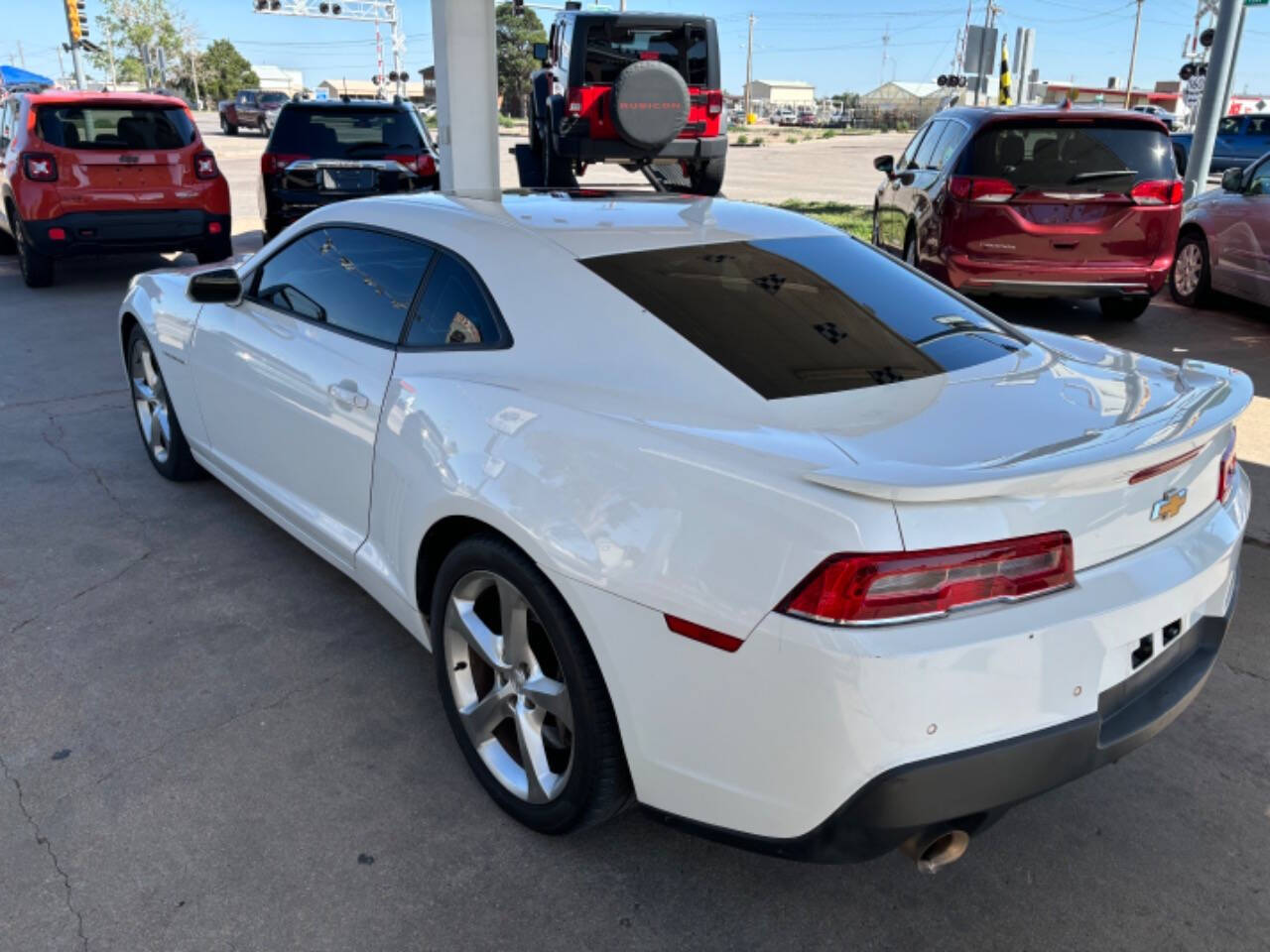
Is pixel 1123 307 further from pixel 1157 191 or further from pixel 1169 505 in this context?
pixel 1169 505

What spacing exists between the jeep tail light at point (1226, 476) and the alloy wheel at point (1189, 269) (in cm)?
740

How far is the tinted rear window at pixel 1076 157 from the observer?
24.7ft

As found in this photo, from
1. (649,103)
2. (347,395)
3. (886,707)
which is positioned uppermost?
(649,103)

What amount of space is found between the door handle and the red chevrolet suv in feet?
24.4

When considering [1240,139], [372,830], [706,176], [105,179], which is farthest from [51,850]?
[1240,139]

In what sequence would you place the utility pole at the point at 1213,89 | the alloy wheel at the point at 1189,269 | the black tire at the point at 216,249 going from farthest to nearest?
the utility pole at the point at 1213,89, the black tire at the point at 216,249, the alloy wheel at the point at 1189,269

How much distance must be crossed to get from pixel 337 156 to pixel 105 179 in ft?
7.31

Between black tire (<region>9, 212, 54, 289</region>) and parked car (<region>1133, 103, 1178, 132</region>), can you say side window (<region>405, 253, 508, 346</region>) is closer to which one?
parked car (<region>1133, 103, 1178, 132</region>)

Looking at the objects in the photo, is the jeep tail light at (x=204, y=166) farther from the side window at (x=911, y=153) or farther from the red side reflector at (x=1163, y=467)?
the red side reflector at (x=1163, y=467)

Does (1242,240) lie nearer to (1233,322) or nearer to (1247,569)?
(1233,322)

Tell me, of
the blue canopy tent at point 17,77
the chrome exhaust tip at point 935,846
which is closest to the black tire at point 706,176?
the chrome exhaust tip at point 935,846

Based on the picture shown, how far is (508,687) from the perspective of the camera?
2613 millimetres

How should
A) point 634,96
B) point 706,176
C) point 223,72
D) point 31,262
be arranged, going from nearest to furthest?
point 31,262
point 634,96
point 706,176
point 223,72

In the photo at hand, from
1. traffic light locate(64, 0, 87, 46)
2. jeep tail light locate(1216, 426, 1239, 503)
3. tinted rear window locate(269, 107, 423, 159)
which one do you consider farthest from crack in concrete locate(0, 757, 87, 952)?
traffic light locate(64, 0, 87, 46)
